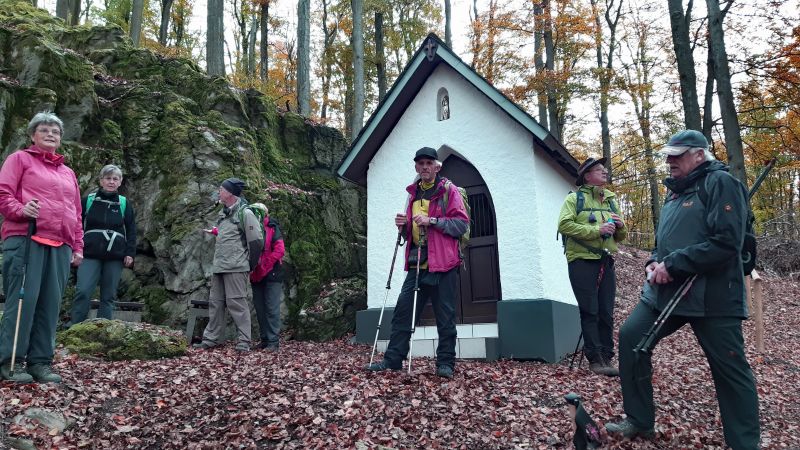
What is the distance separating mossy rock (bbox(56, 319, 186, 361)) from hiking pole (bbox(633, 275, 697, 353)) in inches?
193

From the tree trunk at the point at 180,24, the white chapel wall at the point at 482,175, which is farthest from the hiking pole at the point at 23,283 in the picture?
the tree trunk at the point at 180,24

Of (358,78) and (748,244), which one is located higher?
(358,78)

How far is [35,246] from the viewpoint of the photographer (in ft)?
14.4

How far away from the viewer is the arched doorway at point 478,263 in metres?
8.71

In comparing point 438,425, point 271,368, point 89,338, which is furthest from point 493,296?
point 89,338

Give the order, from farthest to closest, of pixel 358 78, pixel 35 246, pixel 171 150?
pixel 358 78
pixel 171 150
pixel 35 246

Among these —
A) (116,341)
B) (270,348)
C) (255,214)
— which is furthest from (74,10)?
(116,341)

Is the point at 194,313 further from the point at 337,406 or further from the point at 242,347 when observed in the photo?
the point at 337,406

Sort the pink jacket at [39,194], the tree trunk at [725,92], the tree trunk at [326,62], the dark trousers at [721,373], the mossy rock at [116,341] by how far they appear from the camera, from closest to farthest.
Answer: the dark trousers at [721,373] < the pink jacket at [39,194] < the mossy rock at [116,341] < the tree trunk at [725,92] < the tree trunk at [326,62]

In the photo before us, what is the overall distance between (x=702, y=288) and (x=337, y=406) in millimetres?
2800

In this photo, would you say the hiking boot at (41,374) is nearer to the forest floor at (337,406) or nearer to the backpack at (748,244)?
the forest floor at (337,406)

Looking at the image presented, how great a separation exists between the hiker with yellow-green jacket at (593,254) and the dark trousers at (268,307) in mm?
3875

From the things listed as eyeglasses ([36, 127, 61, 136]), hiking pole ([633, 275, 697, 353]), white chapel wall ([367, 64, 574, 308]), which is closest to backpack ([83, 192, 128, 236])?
eyeglasses ([36, 127, 61, 136])

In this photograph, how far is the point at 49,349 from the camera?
14.7 feet
